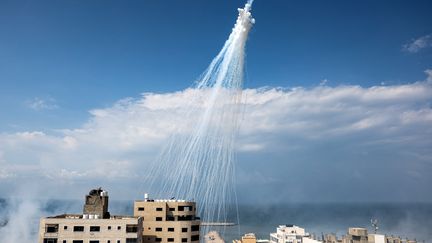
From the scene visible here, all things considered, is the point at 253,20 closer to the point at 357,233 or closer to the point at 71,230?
the point at 71,230

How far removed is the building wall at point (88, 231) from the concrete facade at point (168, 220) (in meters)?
7.66

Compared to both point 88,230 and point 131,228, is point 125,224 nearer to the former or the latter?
point 131,228

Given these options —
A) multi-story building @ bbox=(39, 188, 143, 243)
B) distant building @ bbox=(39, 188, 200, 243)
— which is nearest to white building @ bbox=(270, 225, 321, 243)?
distant building @ bbox=(39, 188, 200, 243)

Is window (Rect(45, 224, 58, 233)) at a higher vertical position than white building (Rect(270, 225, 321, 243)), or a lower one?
higher

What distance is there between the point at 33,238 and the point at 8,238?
1004 centimetres

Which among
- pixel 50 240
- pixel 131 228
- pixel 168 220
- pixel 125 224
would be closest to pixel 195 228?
pixel 168 220

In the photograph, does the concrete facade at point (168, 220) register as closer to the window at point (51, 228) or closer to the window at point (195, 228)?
the window at point (195, 228)

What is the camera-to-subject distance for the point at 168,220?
6072 cm

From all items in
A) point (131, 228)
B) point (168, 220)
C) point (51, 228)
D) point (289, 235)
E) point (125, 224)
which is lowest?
point (289, 235)

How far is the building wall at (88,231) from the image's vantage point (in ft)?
166

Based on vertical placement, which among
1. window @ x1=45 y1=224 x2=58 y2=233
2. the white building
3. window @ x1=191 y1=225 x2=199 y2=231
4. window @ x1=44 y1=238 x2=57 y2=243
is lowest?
the white building

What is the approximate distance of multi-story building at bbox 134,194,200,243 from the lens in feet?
195

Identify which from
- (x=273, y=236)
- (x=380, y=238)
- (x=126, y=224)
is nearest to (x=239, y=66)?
(x=126, y=224)

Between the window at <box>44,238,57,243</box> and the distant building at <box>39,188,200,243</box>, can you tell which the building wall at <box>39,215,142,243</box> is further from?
the window at <box>44,238,57,243</box>
